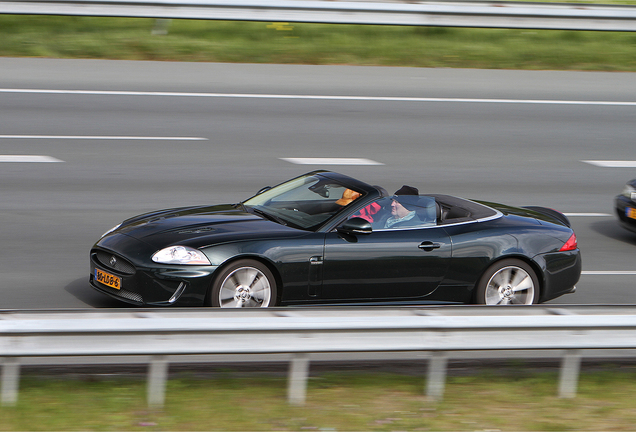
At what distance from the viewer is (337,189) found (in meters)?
7.96

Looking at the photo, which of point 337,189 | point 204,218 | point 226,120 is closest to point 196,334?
point 204,218

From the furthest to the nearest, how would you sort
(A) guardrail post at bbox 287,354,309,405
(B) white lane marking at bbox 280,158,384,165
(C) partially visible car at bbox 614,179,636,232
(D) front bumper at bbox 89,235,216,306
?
(B) white lane marking at bbox 280,158,384,165 → (C) partially visible car at bbox 614,179,636,232 → (D) front bumper at bbox 89,235,216,306 → (A) guardrail post at bbox 287,354,309,405

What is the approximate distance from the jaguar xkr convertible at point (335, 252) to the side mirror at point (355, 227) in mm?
12

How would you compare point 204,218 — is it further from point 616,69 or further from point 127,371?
point 616,69

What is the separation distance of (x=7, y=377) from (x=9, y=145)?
8.03 m

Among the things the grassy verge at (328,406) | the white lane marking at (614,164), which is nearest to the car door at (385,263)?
the grassy verge at (328,406)

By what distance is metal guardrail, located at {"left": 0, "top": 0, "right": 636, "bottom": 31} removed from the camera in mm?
15992

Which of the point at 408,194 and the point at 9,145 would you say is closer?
the point at 408,194

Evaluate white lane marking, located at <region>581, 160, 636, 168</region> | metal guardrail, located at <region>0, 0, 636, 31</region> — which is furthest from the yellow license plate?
metal guardrail, located at <region>0, 0, 636, 31</region>

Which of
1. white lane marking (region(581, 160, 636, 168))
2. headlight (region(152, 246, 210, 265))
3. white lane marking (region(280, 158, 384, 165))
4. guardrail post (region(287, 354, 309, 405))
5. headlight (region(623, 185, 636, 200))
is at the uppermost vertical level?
white lane marking (region(581, 160, 636, 168))

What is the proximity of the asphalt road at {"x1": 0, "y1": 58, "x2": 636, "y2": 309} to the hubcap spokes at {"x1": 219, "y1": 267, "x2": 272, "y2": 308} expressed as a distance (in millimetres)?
1330

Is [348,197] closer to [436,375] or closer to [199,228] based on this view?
[199,228]

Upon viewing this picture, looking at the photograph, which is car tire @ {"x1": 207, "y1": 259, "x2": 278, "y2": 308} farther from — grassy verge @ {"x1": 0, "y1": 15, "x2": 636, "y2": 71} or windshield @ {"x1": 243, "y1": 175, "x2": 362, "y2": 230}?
grassy verge @ {"x1": 0, "y1": 15, "x2": 636, "y2": 71}

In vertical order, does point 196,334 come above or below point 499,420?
above
